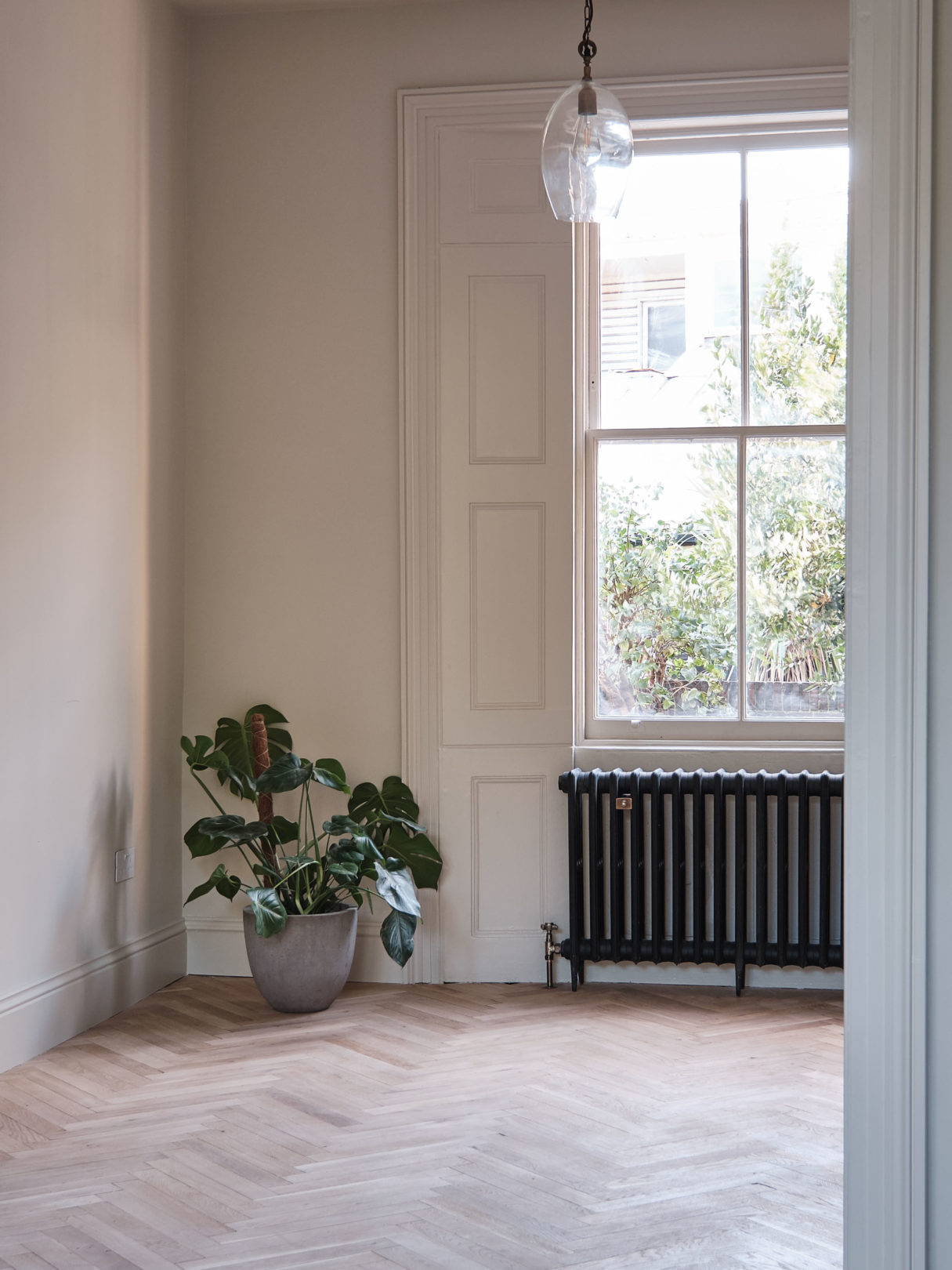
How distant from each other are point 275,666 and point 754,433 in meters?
1.95

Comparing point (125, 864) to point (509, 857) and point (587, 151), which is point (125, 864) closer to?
point (509, 857)

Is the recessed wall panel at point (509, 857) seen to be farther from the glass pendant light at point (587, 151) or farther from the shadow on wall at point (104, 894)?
the glass pendant light at point (587, 151)

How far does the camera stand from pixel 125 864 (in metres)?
4.06

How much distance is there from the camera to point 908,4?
4.11 feet

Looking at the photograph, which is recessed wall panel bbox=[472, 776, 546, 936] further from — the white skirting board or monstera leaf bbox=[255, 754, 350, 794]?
monstera leaf bbox=[255, 754, 350, 794]

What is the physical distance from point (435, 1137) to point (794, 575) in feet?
7.87

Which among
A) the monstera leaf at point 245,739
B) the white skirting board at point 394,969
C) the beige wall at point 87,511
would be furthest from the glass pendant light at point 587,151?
the white skirting board at point 394,969

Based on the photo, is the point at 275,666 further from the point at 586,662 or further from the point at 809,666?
the point at 809,666

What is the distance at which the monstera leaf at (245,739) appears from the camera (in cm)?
427

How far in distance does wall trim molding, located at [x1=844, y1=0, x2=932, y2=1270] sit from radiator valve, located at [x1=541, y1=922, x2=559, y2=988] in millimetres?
3000

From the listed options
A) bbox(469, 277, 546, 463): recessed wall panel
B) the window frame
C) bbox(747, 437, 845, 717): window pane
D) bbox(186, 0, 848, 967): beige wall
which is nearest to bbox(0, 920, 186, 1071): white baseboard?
bbox(186, 0, 848, 967): beige wall

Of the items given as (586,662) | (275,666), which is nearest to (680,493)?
(586,662)

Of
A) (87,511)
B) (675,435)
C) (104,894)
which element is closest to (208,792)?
(104,894)

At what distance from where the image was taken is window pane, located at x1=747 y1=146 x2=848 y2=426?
171 inches
